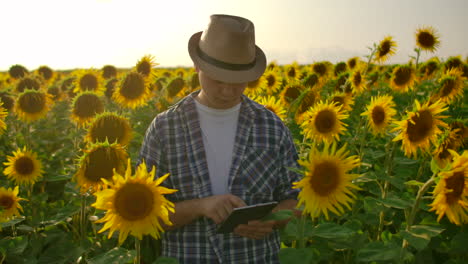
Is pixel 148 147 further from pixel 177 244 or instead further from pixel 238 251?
pixel 238 251

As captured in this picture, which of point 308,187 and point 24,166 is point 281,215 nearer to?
point 308,187

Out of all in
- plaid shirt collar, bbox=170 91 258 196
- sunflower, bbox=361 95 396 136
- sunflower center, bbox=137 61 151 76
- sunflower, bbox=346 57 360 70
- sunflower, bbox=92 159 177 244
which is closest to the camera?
sunflower, bbox=92 159 177 244

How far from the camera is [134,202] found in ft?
6.60

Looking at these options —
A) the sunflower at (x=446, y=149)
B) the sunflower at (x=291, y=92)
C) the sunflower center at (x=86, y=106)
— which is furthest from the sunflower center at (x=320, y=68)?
the sunflower at (x=446, y=149)

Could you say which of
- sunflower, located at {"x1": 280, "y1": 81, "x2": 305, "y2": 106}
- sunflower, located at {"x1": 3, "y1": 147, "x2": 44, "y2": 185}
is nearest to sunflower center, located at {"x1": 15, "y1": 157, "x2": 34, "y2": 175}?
sunflower, located at {"x1": 3, "y1": 147, "x2": 44, "y2": 185}

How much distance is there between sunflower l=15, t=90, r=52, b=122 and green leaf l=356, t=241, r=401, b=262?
5047 mm

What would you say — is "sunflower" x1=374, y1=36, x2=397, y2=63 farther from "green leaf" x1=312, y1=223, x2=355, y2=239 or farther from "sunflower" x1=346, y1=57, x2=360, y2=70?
"green leaf" x1=312, y1=223, x2=355, y2=239

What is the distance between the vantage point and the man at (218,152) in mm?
2713

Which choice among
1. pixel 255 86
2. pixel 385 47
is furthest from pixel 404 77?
pixel 255 86

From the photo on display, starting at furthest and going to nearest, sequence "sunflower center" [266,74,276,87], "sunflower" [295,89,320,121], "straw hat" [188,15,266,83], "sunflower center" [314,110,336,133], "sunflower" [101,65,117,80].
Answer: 1. "sunflower" [101,65,117,80]
2. "sunflower center" [266,74,276,87]
3. "sunflower" [295,89,320,121]
4. "sunflower center" [314,110,336,133]
5. "straw hat" [188,15,266,83]

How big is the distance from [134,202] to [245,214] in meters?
0.63

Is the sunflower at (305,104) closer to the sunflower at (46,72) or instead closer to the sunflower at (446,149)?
the sunflower at (446,149)

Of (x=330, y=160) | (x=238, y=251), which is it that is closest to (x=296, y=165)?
(x=238, y=251)

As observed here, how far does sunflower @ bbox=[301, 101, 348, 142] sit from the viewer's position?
12.6 ft
